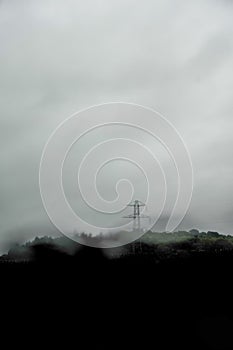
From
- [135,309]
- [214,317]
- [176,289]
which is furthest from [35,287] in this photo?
[214,317]

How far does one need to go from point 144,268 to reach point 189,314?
1.51 m

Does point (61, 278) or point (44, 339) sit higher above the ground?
point (61, 278)

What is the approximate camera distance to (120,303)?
12281 millimetres

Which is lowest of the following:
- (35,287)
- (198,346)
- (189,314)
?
(198,346)

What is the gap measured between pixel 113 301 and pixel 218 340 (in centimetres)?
260

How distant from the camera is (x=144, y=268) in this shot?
12.6 meters

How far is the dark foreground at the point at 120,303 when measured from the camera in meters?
11.9

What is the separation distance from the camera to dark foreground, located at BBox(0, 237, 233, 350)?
11859 mm

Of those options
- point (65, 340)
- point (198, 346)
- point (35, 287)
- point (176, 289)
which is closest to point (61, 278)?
point (35, 287)

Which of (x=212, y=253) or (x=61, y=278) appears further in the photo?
(x=212, y=253)

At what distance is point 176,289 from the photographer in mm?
12422

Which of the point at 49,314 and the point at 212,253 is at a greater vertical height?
the point at 212,253

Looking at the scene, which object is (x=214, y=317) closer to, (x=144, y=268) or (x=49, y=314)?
(x=144, y=268)

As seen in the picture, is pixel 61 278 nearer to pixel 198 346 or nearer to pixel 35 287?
pixel 35 287
